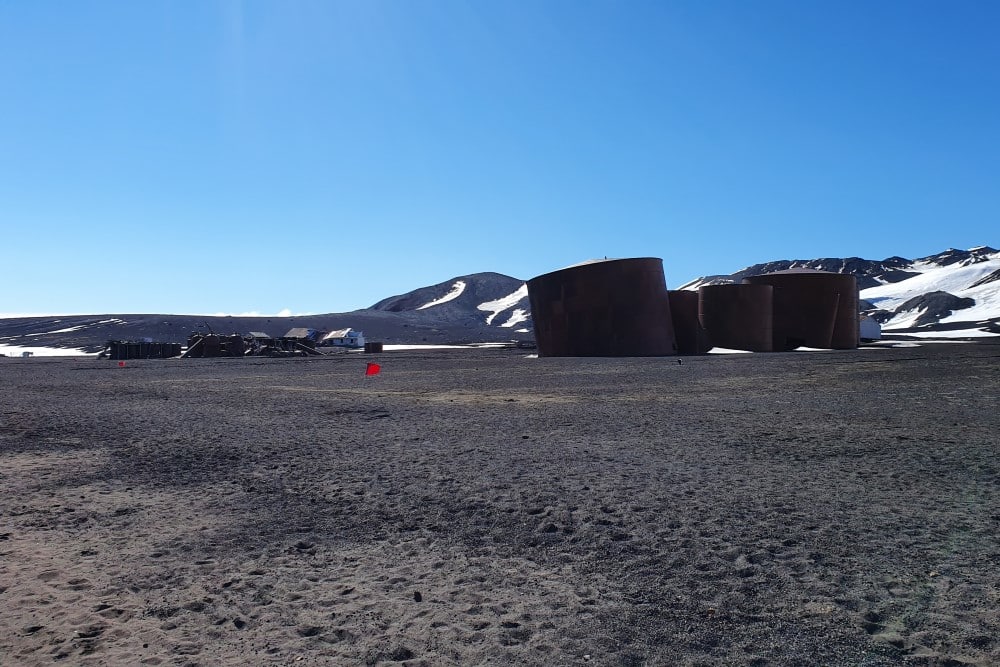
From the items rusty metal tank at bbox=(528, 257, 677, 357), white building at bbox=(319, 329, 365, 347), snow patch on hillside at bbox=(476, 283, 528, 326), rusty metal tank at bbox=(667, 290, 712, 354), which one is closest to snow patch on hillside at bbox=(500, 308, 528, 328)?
snow patch on hillside at bbox=(476, 283, 528, 326)

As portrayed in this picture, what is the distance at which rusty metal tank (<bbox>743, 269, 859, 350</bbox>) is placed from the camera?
4397 cm

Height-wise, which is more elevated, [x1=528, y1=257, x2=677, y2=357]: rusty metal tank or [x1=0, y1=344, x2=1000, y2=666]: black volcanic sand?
[x1=528, y1=257, x2=677, y2=357]: rusty metal tank

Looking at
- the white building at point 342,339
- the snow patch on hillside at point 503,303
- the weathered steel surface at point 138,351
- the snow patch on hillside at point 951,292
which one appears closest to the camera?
the weathered steel surface at point 138,351

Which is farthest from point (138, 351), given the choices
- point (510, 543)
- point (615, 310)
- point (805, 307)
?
point (510, 543)

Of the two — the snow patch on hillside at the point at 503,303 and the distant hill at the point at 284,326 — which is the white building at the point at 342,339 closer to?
the distant hill at the point at 284,326

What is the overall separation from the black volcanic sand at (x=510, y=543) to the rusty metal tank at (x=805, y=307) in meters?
35.2

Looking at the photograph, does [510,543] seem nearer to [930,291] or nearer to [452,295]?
[930,291]

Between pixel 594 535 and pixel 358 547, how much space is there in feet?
Result: 5.31

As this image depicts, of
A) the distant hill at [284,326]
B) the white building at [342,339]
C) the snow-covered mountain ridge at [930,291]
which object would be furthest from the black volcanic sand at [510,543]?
the white building at [342,339]

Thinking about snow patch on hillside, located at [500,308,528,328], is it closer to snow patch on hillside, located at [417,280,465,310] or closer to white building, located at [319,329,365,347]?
snow patch on hillside, located at [417,280,465,310]

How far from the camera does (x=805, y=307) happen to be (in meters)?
44.2

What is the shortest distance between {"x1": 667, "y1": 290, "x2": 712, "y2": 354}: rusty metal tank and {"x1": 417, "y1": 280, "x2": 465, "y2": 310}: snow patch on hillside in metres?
136

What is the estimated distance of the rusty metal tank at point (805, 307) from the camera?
44.0 metres

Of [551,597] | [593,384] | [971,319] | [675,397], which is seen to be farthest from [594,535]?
[971,319]
